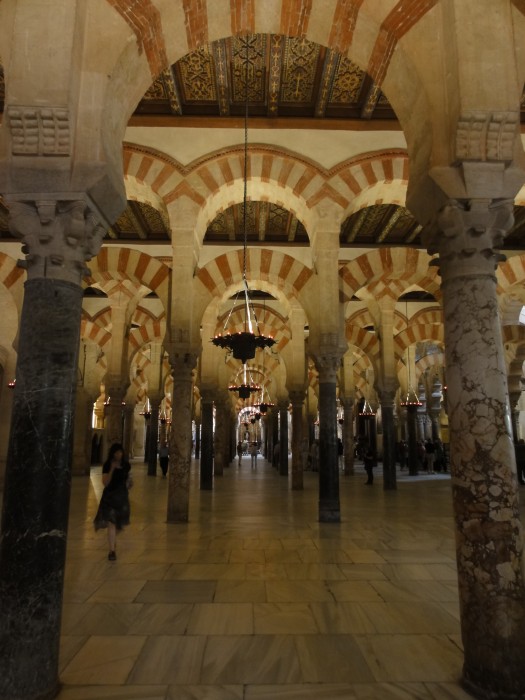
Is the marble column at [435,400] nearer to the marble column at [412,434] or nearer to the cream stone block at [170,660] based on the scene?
the marble column at [412,434]

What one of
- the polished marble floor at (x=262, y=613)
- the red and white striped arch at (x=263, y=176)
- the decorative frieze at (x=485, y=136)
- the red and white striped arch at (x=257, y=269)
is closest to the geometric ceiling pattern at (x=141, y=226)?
the red and white striped arch at (x=257, y=269)

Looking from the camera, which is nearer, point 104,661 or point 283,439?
point 104,661

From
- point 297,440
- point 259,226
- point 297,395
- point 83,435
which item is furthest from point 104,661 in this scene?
point 83,435

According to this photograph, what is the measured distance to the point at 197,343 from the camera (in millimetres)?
5746

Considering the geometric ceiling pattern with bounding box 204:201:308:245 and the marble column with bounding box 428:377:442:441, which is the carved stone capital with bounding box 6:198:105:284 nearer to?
the geometric ceiling pattern with bounding box 204:201:308:245

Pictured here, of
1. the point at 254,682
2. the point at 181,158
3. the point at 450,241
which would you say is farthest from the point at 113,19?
the point at 181,158

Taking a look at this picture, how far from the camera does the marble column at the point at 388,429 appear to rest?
9.11m

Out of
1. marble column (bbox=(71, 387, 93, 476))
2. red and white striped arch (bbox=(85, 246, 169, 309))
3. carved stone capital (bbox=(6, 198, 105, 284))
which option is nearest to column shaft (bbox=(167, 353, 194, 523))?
red and white striped arch (bbox=(85, 246, 169, 309))

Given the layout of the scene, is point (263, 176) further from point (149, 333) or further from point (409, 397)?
point (409, 397)

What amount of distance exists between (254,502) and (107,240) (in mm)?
4697

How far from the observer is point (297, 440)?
9.38 m

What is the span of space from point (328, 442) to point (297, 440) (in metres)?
3.61

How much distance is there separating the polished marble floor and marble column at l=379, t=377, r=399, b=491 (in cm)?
380

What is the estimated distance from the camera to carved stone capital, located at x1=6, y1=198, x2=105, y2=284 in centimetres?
215
